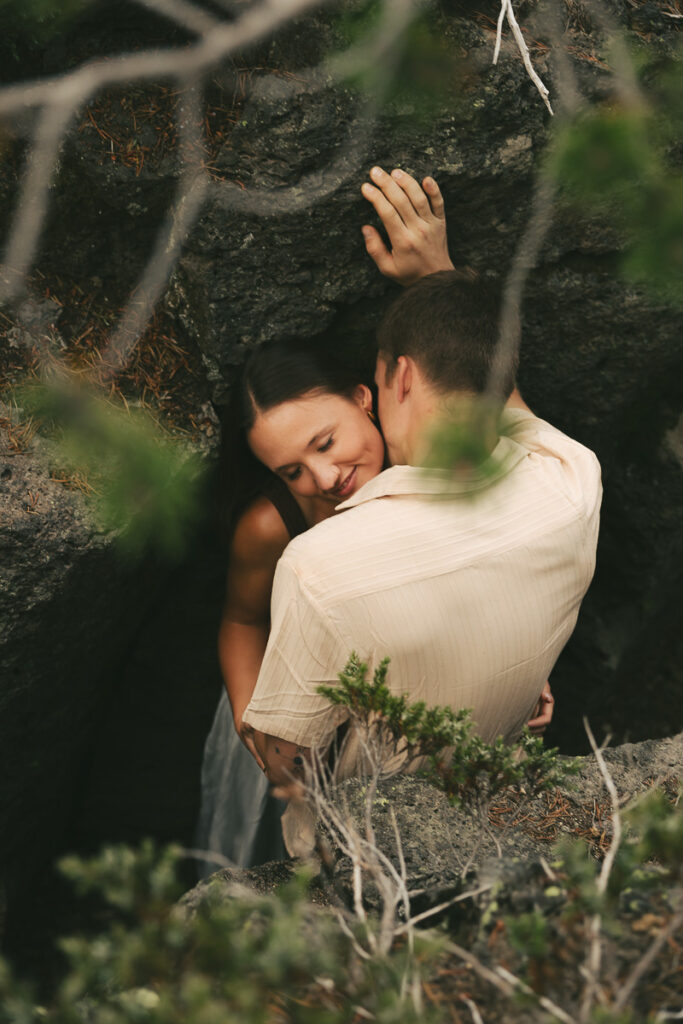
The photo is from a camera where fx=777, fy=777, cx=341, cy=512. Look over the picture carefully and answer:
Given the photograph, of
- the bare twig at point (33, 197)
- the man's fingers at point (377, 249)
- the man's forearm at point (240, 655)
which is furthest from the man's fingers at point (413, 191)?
the man's forearm at point (240, 655)

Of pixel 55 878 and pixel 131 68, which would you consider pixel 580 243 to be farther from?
pixel 55 878

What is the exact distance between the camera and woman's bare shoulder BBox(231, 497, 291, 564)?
3145 millimetres

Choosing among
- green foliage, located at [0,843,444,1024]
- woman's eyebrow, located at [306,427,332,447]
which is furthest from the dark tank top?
green foliage, located at [0,843,444,1024]

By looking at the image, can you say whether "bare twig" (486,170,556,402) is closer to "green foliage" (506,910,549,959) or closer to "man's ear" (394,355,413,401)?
"man's ear" (394,355,413,401)

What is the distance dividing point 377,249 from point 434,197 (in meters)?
0.27

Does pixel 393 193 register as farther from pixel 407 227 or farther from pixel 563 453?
pixel 563 453

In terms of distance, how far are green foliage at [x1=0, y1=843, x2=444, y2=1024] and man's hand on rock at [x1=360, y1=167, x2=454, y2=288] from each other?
6.91ft

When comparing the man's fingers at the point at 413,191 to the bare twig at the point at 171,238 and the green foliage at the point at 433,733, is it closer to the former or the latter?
the bare twig at the point at 171,238

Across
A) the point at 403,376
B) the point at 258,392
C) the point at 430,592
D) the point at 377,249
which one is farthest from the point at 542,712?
the point at 377,249

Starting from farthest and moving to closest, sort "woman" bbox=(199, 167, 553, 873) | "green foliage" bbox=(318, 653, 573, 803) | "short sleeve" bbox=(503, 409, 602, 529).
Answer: "woman" bbox=(199, 167, 553, 873) → "short sleeve" bbox=(503, 409, 602, 529) → "green foliage" bbox=(318, 653, 573, 803)

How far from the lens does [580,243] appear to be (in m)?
3.03

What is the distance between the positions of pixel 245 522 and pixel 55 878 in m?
2.81

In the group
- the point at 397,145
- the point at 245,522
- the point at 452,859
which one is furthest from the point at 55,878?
the point at 397,145

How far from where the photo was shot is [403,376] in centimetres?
247
